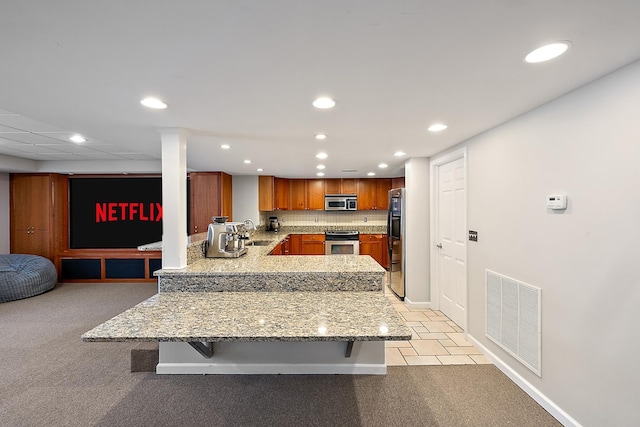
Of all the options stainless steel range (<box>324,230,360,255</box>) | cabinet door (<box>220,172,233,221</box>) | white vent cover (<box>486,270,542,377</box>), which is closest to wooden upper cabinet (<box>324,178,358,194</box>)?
stainless steel range (<box>324,230,360,255</box>)

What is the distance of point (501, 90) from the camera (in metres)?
1.69

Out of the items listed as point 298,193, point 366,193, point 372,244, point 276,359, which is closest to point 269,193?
point 298,193

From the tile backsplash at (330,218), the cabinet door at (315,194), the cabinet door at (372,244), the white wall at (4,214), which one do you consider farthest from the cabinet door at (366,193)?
the white wall at (4,214)

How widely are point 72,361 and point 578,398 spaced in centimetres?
390

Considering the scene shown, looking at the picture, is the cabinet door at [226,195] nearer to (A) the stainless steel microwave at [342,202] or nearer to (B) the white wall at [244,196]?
(B) the white wall at [244,196]

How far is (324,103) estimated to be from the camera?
1863mm

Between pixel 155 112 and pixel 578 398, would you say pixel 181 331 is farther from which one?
pixel 578 398

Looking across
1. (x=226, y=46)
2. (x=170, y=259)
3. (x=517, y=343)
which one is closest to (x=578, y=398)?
(x=517, y=343)

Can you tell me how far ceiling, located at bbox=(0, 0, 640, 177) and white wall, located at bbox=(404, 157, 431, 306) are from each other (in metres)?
1.49

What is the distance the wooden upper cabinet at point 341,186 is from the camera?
20.9 ft

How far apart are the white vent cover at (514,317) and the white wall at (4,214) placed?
24.1ft

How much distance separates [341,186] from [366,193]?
0.59 meters

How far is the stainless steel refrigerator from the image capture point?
13.8 ft

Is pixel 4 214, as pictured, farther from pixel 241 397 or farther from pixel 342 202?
pixel 342 202
